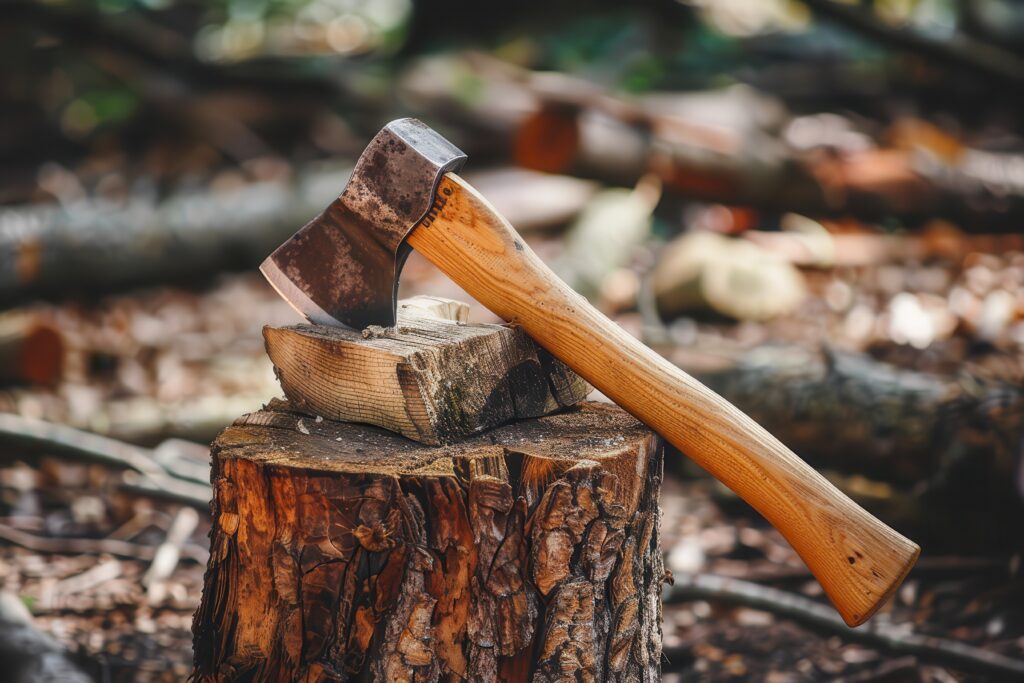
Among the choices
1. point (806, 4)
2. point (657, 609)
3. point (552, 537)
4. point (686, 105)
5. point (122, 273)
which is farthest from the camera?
point (686, 105)

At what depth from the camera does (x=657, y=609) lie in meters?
2.04

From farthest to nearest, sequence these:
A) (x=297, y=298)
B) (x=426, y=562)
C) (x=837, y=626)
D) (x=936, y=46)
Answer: (x=936, y=46) < (x=837, y=626) < (x=297, y=298) < (x=426, y=562)

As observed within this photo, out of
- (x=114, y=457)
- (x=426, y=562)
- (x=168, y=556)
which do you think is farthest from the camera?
(x=114, y=457)

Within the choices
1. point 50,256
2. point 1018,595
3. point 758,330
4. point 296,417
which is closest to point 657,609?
point 296,417

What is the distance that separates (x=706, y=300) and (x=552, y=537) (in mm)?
3862

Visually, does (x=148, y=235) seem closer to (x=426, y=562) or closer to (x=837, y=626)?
(x=426, y=562)

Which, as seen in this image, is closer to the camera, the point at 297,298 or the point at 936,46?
the point at 297,298

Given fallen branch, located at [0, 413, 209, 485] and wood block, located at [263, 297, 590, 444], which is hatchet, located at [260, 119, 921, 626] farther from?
fallen branch, located at [0, 413, 209, 485]

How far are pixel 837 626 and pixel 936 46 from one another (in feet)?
17.9

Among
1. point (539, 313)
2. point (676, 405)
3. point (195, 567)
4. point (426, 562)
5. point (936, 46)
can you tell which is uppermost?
point (936, 46)

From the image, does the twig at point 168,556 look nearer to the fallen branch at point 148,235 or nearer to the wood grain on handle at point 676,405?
the wood grain on handle at point 676,405

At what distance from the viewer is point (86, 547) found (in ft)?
10.5

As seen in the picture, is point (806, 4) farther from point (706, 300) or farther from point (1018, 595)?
point (1018, 595)

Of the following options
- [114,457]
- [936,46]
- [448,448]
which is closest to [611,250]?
[936,46]
